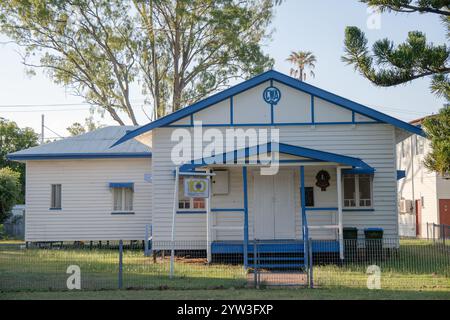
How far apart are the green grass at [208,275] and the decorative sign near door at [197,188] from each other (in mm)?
2037

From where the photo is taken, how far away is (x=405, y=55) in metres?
16.3

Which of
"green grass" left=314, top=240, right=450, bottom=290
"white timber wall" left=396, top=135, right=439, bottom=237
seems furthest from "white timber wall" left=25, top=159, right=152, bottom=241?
"white timber wall" left=396, top=135, right=439, bottom=237

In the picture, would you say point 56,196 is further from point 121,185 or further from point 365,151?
point 365,151

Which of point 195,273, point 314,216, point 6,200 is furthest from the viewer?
point 6,200

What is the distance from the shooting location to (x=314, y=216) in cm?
2025

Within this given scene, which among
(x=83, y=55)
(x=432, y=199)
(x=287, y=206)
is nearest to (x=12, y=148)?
(x=83, y=55)

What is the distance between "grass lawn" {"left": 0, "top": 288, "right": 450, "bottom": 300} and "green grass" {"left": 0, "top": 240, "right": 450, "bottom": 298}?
160mm

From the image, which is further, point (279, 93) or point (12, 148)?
point (12, 148)

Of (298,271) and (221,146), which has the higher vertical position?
(221,146)

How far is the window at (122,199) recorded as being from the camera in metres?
26.3

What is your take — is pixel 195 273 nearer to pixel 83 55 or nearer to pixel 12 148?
pixel 83 55

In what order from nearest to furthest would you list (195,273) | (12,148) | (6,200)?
(195,273) → (6,200) → (12,148)

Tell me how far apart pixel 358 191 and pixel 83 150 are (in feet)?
38.7

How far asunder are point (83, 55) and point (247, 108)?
62.8 feet
